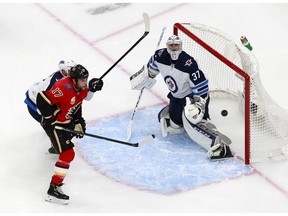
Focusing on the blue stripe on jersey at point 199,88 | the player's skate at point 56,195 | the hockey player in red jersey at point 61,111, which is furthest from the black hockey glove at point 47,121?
the blue stripe on jersey at point 199,88

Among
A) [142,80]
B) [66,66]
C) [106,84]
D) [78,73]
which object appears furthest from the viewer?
[106,84]

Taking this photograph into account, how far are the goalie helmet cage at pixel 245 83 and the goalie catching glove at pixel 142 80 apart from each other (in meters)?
0.37

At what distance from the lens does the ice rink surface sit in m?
5.59

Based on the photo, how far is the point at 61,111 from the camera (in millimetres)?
5660

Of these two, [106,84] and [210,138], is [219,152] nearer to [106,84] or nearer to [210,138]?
[210,138]

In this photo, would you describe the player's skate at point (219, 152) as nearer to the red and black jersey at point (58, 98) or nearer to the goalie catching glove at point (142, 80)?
the goalie catching glove at point (142, 80)

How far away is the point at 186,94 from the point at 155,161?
18.7 inches

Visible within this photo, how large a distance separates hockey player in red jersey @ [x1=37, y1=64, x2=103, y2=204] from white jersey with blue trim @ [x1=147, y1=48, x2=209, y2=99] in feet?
1.79

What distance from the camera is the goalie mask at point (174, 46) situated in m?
5.79

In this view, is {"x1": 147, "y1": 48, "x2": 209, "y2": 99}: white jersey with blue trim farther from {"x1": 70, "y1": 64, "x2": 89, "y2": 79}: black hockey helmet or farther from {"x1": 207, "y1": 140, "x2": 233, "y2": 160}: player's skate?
{"x1": 70, "y1": 64, "x2": 89, "y2": 79}: black hockey helmet

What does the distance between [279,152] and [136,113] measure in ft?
3.56

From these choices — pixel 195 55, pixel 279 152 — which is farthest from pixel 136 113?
pixel 279 152

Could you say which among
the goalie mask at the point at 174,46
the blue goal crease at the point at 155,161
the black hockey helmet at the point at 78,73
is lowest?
the blue goal crease at the point at 155,161

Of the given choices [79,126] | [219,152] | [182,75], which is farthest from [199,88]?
[79,126]
